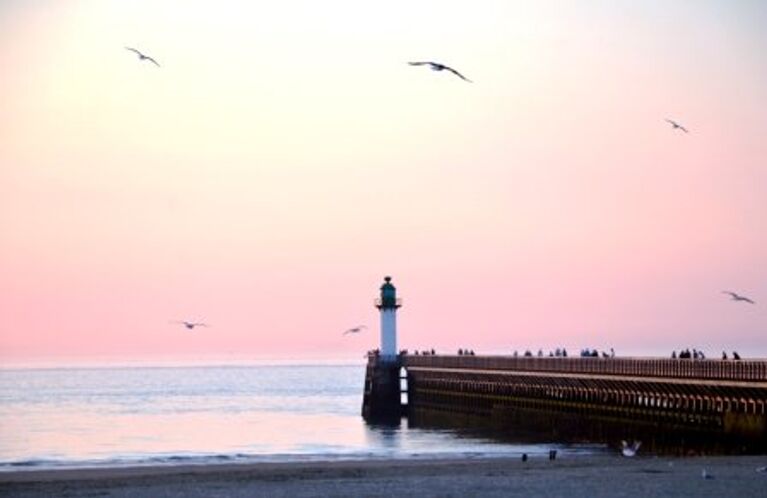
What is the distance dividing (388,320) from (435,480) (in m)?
51.5

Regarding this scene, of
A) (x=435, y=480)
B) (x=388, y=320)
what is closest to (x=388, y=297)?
(x=388, y=320)

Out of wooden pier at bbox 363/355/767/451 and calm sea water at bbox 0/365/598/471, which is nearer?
wooden pier at bbox 363/355/767/451

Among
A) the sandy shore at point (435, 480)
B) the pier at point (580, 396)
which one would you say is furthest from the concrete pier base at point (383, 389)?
the sandy shore at point (435, 480)

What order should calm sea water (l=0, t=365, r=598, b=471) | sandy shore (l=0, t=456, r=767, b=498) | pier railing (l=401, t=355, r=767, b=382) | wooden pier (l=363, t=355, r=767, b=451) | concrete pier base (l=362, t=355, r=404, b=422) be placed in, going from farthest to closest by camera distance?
concrete pier base (l=362, t=355, r=404, b=422), calm sea water (l=0, t=365, r=598, b=471), pier railing (l=401, t=355, r=767, b=382), wooden pier (l=363, t=355, r=767, b=451), sandy shore (l=0, t=456, r=767, b=498)

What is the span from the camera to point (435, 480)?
35062mm

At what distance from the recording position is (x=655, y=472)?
116 ft

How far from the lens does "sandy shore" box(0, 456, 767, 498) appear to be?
3148 cm

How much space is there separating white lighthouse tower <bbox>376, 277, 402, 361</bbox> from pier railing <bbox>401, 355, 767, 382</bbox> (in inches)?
38.1

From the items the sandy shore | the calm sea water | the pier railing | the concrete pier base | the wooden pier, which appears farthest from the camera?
the concrete pier base

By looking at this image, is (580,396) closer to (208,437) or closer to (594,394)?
(594,394)

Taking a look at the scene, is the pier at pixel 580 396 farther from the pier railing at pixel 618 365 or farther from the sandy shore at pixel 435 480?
the sandy shore at pixel 435 480

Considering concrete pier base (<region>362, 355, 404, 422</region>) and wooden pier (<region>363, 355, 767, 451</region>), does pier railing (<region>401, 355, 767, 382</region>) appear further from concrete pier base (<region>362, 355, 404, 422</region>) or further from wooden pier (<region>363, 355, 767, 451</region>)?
concrete pier base (<region>362, 355, 404, 422</region>)

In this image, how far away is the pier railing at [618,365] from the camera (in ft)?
171

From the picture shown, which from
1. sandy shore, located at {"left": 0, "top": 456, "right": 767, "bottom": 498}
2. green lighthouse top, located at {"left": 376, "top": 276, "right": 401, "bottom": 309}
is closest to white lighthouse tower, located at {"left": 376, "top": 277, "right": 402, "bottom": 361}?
green lighthouse top, located at {"left": 376, "top": 276, "right": 401, "bottom": 309}
